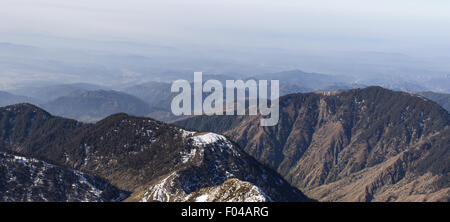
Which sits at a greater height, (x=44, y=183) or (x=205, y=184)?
(x=44, y=183)

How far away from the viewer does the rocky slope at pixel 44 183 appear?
155 m

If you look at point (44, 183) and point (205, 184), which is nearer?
point (44, 183)

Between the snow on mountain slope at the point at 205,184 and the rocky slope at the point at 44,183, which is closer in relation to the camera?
→ the snow on mountain slope at the point at 205,184

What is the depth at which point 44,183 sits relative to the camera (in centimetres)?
16212

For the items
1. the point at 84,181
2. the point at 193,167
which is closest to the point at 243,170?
the point at 193,167

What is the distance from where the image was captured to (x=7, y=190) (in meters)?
153

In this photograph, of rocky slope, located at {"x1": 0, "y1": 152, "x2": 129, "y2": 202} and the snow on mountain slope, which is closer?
the snow on mountain slope

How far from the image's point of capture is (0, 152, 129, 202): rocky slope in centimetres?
15475
